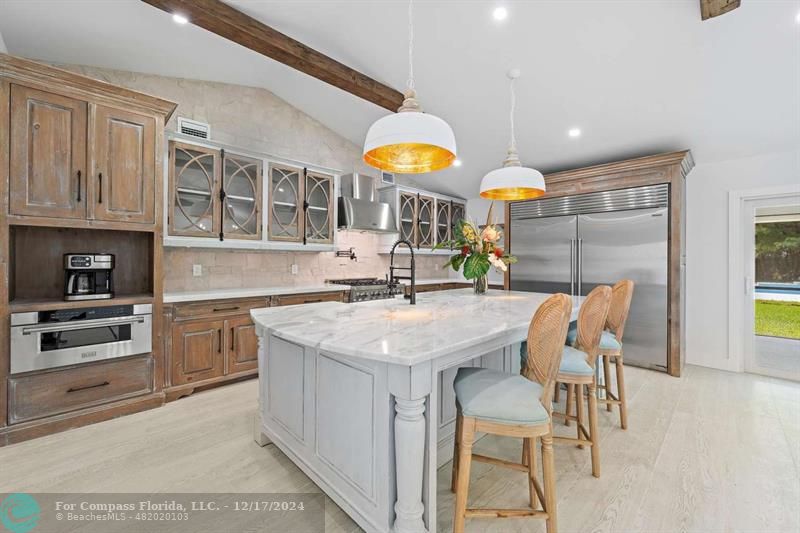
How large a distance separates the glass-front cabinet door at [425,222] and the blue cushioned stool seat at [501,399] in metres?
3.89

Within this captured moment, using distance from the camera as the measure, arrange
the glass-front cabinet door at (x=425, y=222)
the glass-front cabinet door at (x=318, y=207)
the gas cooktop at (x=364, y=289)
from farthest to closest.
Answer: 1. the glass-front cabinet door at (x=425, y=222)
2. the gas cooktop at (x=364, y=289)
3. the glass-front cabinet door at (x=318, y=207)

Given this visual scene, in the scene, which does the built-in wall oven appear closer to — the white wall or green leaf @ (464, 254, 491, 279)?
green leaf @ (464, 254, 491, 279)

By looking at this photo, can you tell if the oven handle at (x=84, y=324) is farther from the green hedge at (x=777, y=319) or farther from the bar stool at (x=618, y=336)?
the green hedge at (x=777, y=319)

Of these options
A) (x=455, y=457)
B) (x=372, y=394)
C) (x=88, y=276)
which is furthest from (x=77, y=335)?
(x=455, y=457)

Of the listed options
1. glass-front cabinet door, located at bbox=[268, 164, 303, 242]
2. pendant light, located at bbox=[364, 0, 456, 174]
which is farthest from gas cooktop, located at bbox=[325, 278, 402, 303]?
pendant light, located at bbox=[364, 0, 456, 174]

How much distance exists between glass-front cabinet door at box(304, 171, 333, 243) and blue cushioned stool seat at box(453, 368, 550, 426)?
9.57 ft

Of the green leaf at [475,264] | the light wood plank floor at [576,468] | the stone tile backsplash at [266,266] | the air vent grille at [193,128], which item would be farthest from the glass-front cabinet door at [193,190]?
the green leaf at [475,264]

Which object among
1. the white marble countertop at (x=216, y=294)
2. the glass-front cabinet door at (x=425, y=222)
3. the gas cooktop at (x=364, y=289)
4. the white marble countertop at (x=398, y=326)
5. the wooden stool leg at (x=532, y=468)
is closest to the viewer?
the white marble countertop at (x=398, y=326)

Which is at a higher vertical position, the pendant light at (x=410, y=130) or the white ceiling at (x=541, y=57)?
the white ceiling at (x=541, y=57)

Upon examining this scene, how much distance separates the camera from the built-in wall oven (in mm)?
2283

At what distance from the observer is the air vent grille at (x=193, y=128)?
3410mm

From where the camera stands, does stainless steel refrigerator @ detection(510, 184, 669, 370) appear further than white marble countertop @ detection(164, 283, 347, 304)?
Yes

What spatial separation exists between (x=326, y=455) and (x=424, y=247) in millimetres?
4099

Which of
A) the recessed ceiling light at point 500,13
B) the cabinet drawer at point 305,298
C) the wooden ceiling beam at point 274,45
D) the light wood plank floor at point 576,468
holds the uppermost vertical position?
the recessed ceiling light at point 500,13
